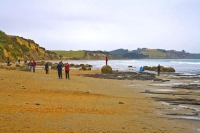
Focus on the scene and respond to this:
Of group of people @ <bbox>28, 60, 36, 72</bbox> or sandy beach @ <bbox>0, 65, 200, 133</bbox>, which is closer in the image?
sandy beach @ <bbox>0, 65, 200, 133</bbox>

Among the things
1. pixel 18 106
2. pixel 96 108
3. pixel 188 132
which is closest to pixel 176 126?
pixel 188 132

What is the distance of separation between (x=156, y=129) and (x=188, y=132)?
1008 millimetres

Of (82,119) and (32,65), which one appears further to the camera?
(32,65)

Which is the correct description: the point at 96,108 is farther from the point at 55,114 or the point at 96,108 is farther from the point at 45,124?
the point at 45,124

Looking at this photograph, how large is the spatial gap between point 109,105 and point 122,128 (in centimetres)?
480

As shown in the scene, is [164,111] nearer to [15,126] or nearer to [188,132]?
[188,132]

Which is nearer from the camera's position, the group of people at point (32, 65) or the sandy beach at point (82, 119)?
the sandy beach at point (82, 119)

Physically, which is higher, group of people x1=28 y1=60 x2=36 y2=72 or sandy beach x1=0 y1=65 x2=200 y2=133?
group of people x1=28 y1=60 x2=36 y2=72

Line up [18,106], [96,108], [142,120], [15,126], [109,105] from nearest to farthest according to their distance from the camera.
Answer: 1. [15,126]
2. [142,120]
3. [18,106]
4. [96,108]
5. [109,105]

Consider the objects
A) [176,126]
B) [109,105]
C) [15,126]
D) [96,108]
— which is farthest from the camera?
[109,105]

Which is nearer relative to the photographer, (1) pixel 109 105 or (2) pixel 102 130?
(2) pixel 102 130

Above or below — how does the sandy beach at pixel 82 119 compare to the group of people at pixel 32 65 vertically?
below

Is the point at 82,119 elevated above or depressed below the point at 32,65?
below

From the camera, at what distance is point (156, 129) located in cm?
933
